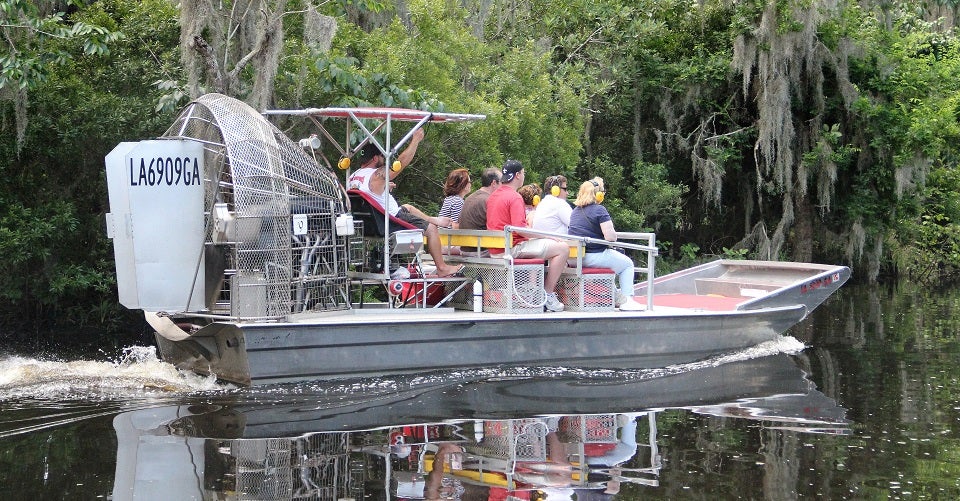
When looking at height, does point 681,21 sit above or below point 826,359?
above

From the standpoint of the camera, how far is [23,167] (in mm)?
15789

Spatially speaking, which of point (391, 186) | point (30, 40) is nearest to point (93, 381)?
point (391, 186)

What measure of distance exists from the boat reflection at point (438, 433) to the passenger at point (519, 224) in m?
1.03

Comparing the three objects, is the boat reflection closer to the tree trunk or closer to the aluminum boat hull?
the aluminum boat hull

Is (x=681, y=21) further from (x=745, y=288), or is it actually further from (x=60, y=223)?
(x=60, y=223)

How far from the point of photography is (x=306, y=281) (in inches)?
404

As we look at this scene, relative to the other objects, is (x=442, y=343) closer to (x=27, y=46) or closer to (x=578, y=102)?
(x=27, y=46)

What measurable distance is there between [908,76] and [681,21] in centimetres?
463

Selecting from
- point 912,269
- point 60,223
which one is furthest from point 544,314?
point 912,269

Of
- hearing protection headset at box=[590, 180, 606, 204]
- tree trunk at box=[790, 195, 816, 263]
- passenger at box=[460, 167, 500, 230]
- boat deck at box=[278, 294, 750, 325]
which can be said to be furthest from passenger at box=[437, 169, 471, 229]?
tree trunk at box=[790, 195, 816, 263]

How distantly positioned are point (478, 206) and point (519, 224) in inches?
22.0

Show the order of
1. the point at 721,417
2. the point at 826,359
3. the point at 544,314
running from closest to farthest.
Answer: the point at 721,417 → the point at 544,314 → the point at 826,359

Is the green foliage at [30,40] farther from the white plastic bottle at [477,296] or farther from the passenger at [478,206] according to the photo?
the white plastic bottle at [477,296]

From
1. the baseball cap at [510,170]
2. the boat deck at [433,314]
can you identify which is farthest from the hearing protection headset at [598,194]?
the boat deck at [433,314]
